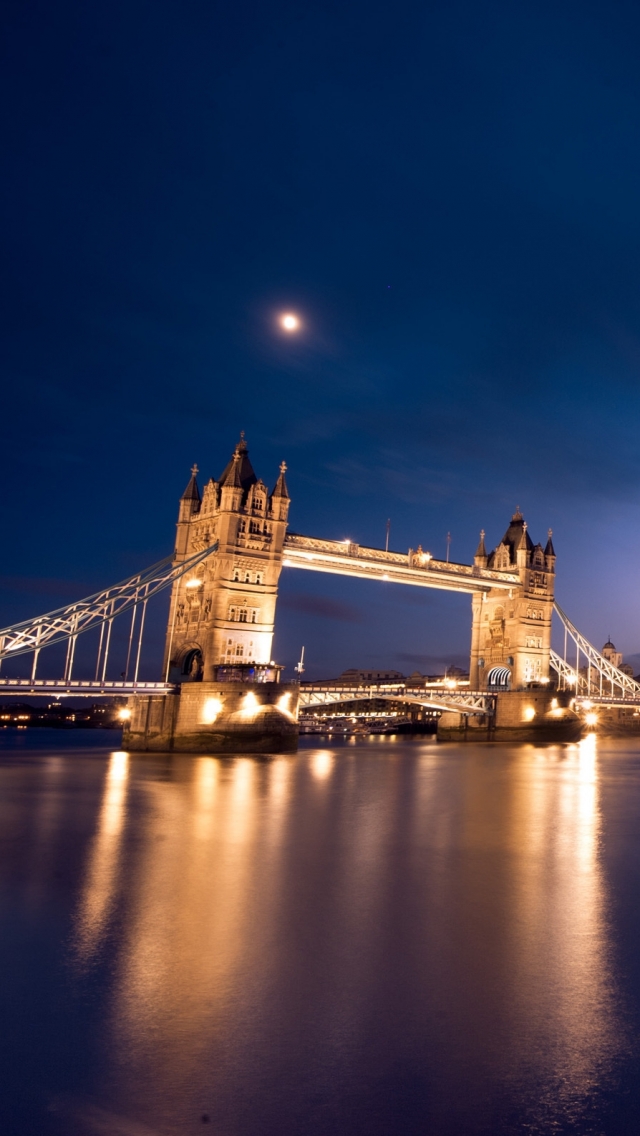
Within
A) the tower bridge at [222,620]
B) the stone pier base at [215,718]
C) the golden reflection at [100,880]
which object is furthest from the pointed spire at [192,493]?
the golden reflection at [100,880]

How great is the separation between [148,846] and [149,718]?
1128 inches

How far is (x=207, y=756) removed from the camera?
4331cm

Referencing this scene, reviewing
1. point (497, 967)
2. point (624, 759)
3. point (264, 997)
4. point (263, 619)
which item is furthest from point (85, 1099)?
point (624, 759)

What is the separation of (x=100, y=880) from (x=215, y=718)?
3039 centimetres

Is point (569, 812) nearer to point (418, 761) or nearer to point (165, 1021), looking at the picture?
point (165, 1021)

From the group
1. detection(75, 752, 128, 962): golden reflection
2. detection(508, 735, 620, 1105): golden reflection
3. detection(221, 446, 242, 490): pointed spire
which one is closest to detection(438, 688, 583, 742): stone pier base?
detection(221, 446, 242, 490): pointed spire

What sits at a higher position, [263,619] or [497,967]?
[263,619]

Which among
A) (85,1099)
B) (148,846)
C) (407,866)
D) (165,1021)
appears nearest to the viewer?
(85,1099)

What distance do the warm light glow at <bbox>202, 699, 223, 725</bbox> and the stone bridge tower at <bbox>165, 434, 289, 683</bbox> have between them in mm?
2176

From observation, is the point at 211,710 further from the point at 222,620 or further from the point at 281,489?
the point at 281,489

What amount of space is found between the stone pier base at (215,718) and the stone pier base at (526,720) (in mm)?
25788

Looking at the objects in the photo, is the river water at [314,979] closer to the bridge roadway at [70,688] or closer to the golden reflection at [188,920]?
the golden reflection at [188,920]

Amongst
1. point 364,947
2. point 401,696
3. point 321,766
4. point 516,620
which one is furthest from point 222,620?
point 364,947

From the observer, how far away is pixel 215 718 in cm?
4434
